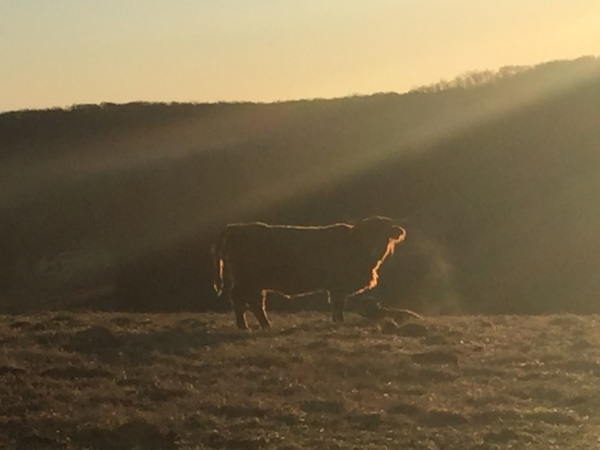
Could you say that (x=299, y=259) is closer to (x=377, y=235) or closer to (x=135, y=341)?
(x=377, y=235)

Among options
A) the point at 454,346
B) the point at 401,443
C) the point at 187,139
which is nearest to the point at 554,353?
the point at 454,346

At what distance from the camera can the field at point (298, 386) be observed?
9.09 meters

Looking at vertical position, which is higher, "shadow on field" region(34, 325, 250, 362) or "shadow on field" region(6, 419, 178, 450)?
"shadow on field" region(34, 325, 250, 362)

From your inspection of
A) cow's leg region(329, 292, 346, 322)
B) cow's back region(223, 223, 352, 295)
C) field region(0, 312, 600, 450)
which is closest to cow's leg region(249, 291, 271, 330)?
cow's back region(223, 223, 352, 295)

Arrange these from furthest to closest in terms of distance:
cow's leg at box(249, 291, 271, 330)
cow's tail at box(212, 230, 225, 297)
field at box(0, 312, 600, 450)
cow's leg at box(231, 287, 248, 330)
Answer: cow's tail at box(212, 230, 225, 297) → cow's leg at box(249, 291, 271, 330) → cow's leg at box(231, 287, 248, 330) → field at box(0, 312, 600, 450)

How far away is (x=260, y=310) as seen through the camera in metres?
16.4

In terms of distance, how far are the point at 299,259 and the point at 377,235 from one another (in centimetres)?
146

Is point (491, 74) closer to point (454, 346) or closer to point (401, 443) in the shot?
point (454, 346)

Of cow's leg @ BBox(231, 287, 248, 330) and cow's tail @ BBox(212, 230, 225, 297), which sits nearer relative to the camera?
cow's leg @ BBox(231, 287, 248, 330)

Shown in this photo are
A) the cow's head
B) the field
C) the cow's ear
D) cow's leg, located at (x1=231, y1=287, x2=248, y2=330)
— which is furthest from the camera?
the cow's ear

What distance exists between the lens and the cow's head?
17.6 metres

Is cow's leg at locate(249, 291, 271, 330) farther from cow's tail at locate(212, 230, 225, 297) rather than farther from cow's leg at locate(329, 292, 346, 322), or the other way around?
cow's leg at locate(329, 292, 346, 322)

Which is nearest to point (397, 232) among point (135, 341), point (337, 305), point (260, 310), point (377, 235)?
point (377, 235)

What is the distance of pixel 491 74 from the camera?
55.8 metres
